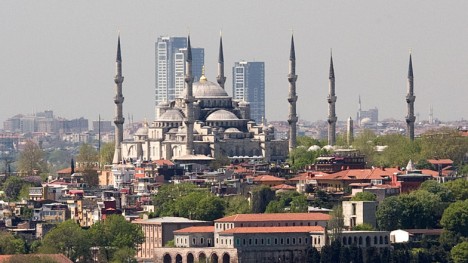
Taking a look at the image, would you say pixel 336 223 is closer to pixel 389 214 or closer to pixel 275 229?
pixel 275 229

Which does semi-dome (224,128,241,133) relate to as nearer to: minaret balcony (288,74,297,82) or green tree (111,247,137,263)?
minaret balcony (288,74,297,82)

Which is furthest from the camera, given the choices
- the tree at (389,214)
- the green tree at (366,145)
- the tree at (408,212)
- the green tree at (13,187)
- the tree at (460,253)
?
the green tree at (366,145)

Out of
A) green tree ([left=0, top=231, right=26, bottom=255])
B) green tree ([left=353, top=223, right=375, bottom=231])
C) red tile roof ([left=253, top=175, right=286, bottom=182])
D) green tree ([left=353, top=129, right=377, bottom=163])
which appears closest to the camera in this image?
green tree ([left=0, top=231, right=26, bottom=255])

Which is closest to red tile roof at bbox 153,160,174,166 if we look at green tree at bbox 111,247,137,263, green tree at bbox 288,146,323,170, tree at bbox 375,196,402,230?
green tree at bbox 288,146,323,170

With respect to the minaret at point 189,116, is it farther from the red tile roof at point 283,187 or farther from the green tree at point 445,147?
the red tile roof at point 283,187

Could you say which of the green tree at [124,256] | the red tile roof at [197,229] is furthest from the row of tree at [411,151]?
the green tree at [124,256]

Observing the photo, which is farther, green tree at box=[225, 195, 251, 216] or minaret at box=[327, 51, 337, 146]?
minaret at box=[327, 51, 337, 146]
